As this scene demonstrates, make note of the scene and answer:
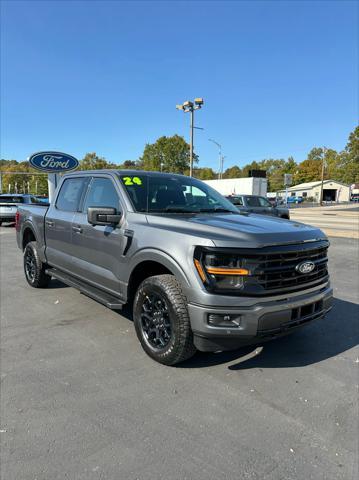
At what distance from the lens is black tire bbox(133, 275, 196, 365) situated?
10.0ft

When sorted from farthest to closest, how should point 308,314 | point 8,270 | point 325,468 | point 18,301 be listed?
point 8,270 < point 18,301 < point 308,314 < point 325,468

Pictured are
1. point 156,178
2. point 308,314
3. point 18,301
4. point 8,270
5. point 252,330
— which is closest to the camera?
point 252,330

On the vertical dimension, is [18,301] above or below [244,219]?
below

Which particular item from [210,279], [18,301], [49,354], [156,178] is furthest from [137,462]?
[18,301]

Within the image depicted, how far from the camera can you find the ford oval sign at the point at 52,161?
19.8m

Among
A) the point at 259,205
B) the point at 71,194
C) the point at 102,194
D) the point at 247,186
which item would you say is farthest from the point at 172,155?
the point at 102,194

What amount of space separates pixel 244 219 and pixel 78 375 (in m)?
2.18

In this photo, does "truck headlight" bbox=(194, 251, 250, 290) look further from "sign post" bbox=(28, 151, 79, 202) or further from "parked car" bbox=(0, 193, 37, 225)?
"sign post" bbox=(28, 151, 79, 202)

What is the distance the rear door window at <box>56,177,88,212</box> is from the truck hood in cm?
168

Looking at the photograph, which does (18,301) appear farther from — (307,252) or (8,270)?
(307,252)

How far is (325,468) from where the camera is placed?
2.19 metres

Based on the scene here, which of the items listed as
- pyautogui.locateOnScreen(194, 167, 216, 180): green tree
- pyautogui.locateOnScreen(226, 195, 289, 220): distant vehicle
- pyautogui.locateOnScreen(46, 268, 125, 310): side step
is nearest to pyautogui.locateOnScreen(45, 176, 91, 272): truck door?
pyautogui.locateOnScreen(46, 268, 125, 310): side step

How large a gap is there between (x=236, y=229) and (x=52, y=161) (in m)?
19.3

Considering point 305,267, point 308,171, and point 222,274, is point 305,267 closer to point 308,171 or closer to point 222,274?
point 222,274
